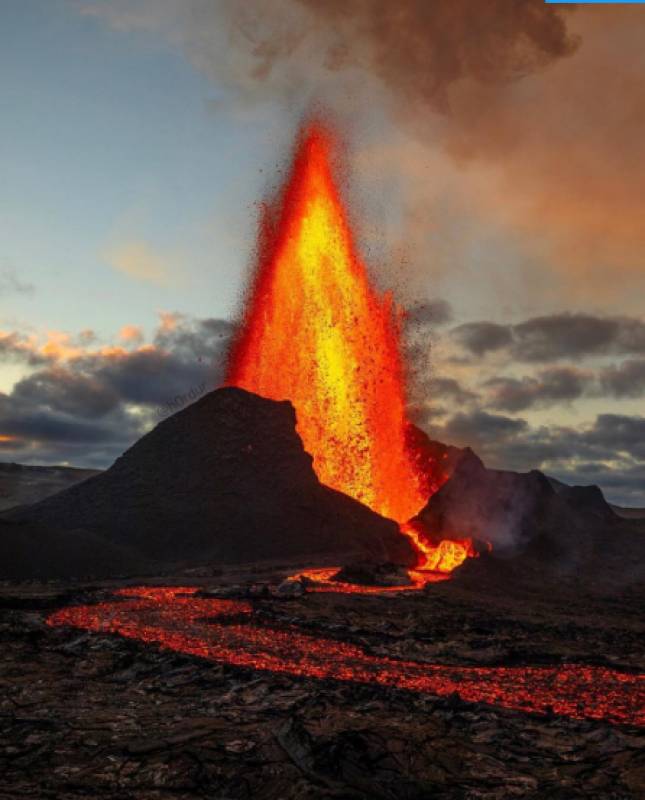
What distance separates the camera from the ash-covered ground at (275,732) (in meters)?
8.16

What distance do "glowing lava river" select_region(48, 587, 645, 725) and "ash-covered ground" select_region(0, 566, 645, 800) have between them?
697 millimetres

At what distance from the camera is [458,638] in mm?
20875

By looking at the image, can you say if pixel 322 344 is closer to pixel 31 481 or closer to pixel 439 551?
→ pixel 439 551

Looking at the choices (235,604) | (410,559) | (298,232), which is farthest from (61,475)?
(235,604)

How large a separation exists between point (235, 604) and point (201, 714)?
47.4 ft

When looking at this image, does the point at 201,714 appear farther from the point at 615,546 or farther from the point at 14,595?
the point at 615,546

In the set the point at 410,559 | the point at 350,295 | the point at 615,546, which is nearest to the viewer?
the point at 410,559

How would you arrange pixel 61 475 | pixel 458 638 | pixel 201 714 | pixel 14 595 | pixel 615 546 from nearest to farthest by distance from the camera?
pixel 201 714 < pixel 458 638 < pixel 14 595 < pixel 615 546 < pixel 61 475

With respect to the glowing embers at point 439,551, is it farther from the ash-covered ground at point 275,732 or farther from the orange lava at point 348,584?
the ash-covered ground at point 275,732

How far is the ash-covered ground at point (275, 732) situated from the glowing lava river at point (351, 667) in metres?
0.70

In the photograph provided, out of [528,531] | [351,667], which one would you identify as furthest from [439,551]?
[351,667]

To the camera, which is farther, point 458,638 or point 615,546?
point 615,546

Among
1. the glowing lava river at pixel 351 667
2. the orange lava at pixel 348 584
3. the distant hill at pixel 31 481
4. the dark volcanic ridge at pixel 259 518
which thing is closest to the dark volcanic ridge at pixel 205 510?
the dark volcanic ridge at pixel 259 518

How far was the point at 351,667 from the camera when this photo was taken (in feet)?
52.3
